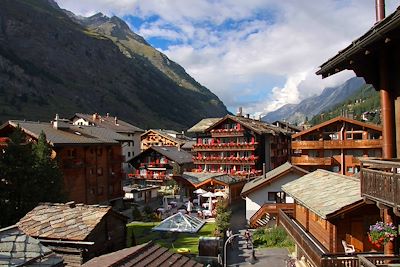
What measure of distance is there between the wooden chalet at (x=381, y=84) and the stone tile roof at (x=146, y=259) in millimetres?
5990

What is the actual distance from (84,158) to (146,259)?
3189 centimetres

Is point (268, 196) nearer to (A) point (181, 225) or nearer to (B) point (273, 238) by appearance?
(B) point (273, 238)

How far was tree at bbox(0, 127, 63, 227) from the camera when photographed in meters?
31.8

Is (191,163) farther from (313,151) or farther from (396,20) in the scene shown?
(396,20)

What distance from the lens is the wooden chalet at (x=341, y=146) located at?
1961 inches

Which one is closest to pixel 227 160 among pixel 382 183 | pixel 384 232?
pixel 384 232

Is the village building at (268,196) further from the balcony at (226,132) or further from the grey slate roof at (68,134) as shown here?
the balcony at (226,132)

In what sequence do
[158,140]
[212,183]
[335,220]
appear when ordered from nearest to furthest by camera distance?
[335,220], [212,183], [158,140]

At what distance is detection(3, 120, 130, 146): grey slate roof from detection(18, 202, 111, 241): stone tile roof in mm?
14483

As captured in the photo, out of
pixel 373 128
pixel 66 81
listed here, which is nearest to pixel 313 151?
pixel 373 128

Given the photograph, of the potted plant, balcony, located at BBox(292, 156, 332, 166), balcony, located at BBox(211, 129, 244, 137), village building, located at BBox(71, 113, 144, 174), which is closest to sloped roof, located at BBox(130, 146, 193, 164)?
balcony, located at BBox(211, 129, 244, 137)

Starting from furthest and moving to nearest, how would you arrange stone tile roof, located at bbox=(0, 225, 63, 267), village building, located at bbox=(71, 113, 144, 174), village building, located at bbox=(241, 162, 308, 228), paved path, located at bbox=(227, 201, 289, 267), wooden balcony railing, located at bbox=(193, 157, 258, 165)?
village building, located at bbox=(71, 113, 144, 174) < wooden balcony railing, located at bbox=(193, 157, 258, 165) < village building, located at bbox=(241, 162, 308, 228) < paved path, located at bbox=(227, 201, 289, 267) < stone tile roof, located at bbox=(0, 225, 63, 267)

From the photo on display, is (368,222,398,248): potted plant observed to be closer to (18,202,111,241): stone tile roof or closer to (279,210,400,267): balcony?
(279,210,400,267): balcony

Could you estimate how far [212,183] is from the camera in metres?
53.6
